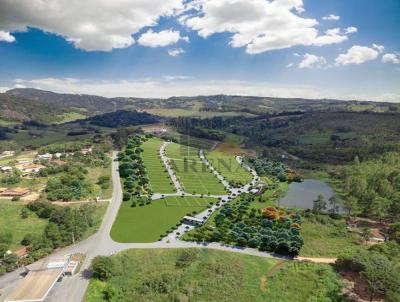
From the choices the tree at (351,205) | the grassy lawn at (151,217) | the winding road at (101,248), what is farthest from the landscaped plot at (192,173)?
the tree at (351,205)

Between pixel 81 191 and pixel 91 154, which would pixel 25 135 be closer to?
pixel 91 154

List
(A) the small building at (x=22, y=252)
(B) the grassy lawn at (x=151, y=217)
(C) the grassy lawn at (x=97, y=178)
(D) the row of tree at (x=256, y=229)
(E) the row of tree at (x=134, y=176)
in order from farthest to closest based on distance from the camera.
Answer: (C) the grassy lawn at (x=97, y=178), (E) the row of tree at (x=134, y=176), (B) the grassy lawn at (x=151, y=217), (D) the row of tree at (x=256, y=229), (A) the small building at (x=22, y=252)

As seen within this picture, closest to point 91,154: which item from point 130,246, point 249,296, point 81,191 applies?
point 81,191

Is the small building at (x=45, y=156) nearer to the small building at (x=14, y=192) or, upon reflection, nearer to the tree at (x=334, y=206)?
the small building at (x=14, y=192)

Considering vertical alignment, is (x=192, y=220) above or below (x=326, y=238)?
above

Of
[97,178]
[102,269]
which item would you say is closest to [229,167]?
[97,178]

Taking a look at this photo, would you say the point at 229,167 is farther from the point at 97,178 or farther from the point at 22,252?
the point at 22,252

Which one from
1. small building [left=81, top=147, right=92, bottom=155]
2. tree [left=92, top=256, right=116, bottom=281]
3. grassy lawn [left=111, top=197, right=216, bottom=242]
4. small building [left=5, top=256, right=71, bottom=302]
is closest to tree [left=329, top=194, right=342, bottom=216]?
grassy lawn [left=111, top=197, right=216, bottom=242]
